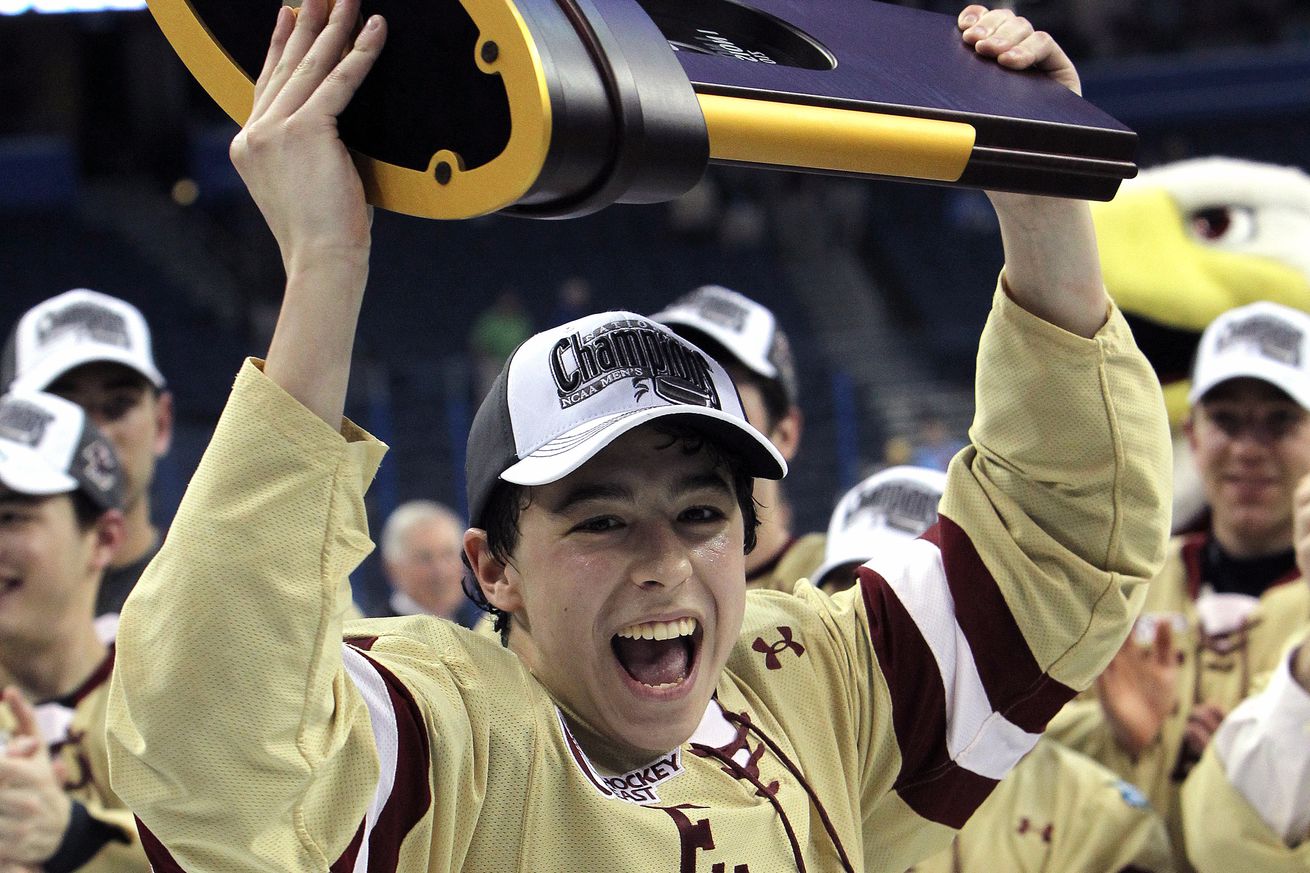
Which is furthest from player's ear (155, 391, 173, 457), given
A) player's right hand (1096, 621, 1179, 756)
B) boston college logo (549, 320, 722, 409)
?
boston college logo (549, 320, 722, 409)

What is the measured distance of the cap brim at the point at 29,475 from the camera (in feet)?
9.25

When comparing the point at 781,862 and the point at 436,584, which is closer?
the point at 781,862

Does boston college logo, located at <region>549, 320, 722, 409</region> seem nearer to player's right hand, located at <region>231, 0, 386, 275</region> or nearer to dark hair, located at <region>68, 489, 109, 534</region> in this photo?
player's right hand, located at <region>231, 0, 386, 275</region>

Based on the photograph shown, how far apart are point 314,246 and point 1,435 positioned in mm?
1850

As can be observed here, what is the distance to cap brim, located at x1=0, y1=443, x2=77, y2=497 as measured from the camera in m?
2.82

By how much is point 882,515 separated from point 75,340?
192 centimetres

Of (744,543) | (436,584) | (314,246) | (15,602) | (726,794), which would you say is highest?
(314,246)

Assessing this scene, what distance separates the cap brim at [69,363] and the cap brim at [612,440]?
225 centimetres

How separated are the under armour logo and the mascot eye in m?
2.39

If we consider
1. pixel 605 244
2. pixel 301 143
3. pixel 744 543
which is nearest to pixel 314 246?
pixel 301 143

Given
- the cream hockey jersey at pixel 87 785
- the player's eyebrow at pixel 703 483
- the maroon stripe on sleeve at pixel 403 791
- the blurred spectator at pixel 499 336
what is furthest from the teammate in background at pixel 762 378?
the blurred spectator at pixel 499 336

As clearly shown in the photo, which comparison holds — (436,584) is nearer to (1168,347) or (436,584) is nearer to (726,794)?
(1168,347)

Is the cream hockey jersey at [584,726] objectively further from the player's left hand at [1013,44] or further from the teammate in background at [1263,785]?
the teammate in background at [1263,785]

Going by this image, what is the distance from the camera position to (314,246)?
1.32 m
